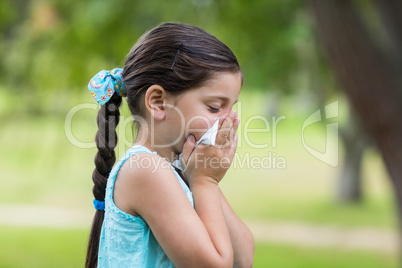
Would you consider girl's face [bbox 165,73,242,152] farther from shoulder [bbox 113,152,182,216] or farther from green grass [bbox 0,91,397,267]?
green grass [bbox 0,91,397,267]

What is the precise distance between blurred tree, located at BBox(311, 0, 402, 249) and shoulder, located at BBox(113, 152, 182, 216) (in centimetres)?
355

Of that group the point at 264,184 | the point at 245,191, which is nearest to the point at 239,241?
the point at 245,191

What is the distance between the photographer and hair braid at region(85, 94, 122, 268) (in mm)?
1997

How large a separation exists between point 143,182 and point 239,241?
1.22 feet

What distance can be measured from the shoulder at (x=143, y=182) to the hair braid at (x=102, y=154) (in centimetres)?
20

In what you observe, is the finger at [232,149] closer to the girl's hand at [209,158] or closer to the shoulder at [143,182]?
the girl's hand at [209,158]

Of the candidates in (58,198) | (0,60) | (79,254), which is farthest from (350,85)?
(58,198)

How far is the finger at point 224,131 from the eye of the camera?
1.83 m

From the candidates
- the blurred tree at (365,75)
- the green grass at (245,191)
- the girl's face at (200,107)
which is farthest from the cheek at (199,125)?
the blurred tree at (365,75)

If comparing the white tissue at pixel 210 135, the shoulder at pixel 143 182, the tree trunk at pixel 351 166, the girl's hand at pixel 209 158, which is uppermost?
the tree trunk at pixel 351 166

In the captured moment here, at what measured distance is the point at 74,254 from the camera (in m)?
10.8

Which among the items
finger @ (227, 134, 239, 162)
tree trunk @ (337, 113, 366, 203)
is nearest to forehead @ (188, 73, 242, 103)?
finger @ (227, 134, 239, 162)

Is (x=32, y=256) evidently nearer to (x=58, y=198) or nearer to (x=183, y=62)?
(x=58, y=198)

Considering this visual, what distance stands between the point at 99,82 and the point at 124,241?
500mm
